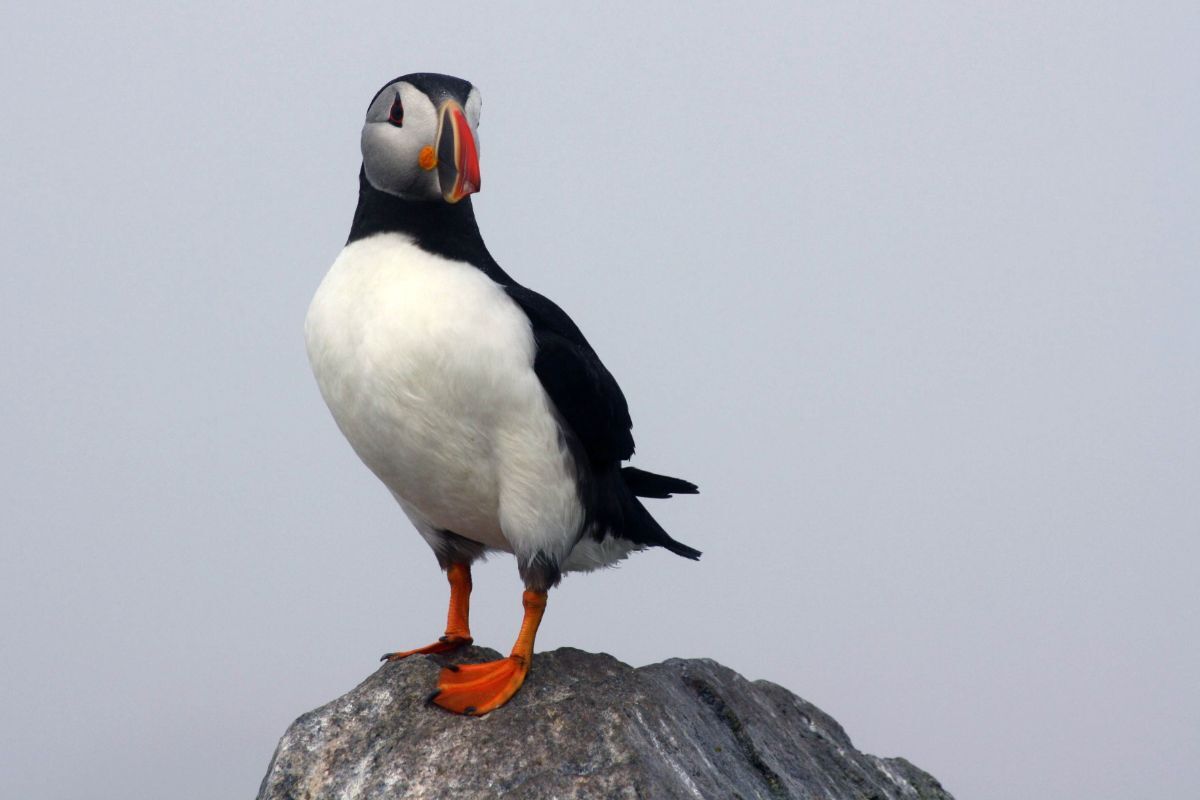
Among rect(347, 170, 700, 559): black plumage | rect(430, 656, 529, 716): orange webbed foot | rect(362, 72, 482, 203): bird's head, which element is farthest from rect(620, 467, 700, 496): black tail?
rect(362, 72, 482, 203): bird's head

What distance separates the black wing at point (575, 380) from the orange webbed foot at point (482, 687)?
0.77m

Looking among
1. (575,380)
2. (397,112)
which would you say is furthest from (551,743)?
(397,112)

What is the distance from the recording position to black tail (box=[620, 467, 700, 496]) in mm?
5770

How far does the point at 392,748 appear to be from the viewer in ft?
16.1

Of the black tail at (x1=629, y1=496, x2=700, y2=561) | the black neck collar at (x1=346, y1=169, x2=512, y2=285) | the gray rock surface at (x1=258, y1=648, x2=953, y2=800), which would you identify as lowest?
the gray rock surface at (x1=258, y1=648, x2=953, y2=800)

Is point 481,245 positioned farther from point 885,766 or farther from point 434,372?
point 885,766

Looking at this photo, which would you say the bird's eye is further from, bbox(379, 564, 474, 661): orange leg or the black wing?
bbox(379, 564, 474, 661): orange leg

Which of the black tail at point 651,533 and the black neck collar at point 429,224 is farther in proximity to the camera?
the black tail at point 651,533

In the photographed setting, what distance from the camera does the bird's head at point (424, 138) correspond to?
4.75 m

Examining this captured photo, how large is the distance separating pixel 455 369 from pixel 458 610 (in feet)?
4.15

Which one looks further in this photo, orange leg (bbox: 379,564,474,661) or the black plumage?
orange leg (bbox: 379,564,474,661)

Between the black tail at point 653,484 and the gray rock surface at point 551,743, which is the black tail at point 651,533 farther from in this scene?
the gray rock surface at point 551,743

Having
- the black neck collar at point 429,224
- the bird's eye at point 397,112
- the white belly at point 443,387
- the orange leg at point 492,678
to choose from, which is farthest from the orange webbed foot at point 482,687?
the bird's eye at point 397,112

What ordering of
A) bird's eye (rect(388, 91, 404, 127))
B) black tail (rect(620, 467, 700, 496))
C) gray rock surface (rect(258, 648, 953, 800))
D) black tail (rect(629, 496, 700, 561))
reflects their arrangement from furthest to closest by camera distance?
black tail (rect(620, 467, 700, 496)) → black tail (rect(629, 496, 700, 561)) → bird's eye (rect(388, 91, 404, 127)) → gray rock surface (rect(258, 648, 953, 800))
